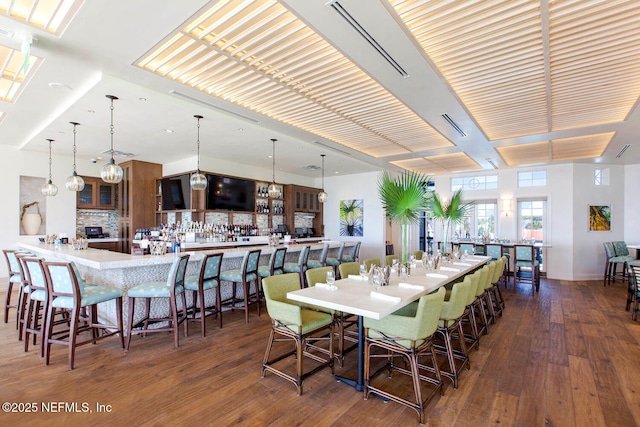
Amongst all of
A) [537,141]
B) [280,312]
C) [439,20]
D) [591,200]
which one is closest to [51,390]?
[280,312]

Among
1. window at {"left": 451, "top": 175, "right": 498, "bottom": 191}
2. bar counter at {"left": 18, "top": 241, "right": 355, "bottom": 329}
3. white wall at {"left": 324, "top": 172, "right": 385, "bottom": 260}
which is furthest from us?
window at {"left": 451, "top": 175, "right": 498, "bottom": 191}

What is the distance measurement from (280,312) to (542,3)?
334 cm

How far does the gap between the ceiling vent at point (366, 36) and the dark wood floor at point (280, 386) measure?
3.18 meters

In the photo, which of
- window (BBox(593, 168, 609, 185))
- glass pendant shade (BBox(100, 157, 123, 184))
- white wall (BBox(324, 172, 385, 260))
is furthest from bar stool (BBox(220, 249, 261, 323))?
window (BBox(593, 168, 609, 185))

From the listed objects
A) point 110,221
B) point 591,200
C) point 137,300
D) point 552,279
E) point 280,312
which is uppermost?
point 591,200

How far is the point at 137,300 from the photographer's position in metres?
4.07

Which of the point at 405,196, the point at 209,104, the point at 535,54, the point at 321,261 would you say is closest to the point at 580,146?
the point at 535,54

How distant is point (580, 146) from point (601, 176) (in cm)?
280

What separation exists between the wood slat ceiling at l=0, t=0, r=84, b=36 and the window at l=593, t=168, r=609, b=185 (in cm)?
1126

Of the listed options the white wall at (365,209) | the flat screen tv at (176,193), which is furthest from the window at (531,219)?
the flat screen tv at (176,193)

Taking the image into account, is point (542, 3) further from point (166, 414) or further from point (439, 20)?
point (166, 414)

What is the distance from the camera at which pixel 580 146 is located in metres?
6.84

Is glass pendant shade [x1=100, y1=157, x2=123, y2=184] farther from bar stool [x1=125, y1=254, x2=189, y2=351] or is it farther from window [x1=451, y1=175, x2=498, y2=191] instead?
window [x1=451, y1=175, x2=498, y2=191]

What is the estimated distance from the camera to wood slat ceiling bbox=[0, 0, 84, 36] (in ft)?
8.62
